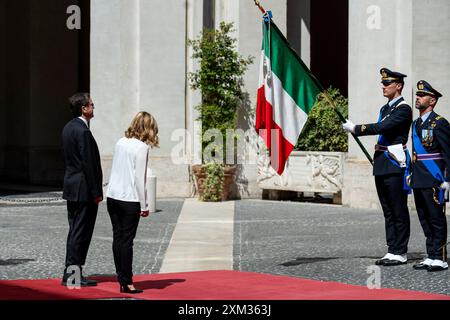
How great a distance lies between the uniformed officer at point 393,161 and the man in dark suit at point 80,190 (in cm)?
281

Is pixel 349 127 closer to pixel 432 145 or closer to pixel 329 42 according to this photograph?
pixel 432 145

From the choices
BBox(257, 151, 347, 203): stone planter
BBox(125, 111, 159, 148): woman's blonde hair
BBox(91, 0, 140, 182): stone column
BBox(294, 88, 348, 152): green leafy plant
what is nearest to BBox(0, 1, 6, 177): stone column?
BBox(91, 0, 140, 182): stone column

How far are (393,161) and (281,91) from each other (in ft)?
4.55

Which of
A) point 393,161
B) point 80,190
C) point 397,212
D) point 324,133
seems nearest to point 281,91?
point 393,161

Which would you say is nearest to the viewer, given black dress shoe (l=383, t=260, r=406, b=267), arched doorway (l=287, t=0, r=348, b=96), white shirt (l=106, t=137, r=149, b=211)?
white shirt (l=106, t=137, r=149, b=211)

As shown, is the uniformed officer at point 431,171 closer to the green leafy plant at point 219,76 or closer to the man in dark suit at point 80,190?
the man in dark suit at point 80,190

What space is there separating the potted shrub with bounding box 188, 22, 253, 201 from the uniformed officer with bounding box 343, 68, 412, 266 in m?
8.75

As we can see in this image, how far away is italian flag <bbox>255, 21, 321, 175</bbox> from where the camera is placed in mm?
10648

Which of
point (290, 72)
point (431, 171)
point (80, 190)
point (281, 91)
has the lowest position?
point (80, 190)

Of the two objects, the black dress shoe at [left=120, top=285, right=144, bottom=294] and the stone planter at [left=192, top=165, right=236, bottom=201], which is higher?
the stone planter at [left=192, top=165, right=236, bottom=201]

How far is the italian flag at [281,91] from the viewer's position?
10648 mm

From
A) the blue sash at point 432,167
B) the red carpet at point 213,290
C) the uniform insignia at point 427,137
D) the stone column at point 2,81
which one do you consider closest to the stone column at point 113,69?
the stone column at point 2,81

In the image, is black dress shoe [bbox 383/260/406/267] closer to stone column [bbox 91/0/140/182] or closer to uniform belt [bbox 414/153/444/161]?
uniform belt [bbox 414/153/444/161]

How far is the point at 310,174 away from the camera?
61.4 ft
